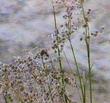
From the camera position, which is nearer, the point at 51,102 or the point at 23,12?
the point at 51,102

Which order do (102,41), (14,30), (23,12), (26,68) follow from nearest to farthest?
(26,68), (102,41), (14,30), (23,12)

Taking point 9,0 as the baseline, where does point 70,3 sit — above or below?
above

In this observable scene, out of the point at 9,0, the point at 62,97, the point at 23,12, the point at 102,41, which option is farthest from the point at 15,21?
the point at 62,97

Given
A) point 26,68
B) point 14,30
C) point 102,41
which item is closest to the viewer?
point 26,68

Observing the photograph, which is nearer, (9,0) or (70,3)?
(70,3)

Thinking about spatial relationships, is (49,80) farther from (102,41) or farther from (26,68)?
(102,41)

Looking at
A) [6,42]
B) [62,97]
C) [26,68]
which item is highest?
[26,68]

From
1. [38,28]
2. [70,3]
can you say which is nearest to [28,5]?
[38,28]

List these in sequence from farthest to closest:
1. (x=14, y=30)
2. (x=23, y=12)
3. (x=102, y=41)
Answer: (x=23, y=12)
(x=14, y=30)
(x=102, y=41)

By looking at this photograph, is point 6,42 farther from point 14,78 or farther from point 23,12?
point 14,78
